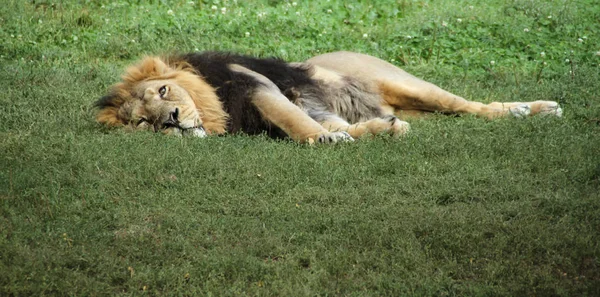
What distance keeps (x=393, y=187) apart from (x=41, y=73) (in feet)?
13.1

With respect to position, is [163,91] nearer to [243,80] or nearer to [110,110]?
[110,110]

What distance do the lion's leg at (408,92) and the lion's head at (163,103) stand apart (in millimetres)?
1259

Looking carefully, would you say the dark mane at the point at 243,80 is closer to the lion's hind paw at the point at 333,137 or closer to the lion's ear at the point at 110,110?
the lion's hind paw at the point at 333,137

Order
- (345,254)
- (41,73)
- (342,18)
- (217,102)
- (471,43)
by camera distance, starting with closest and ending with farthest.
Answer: (345,254)
(217,102)
(41,73)
(471,43)
(342,18)

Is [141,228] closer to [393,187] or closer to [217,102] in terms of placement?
[393,187]

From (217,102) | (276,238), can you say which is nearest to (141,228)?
(276,238)

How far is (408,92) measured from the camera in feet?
22.1

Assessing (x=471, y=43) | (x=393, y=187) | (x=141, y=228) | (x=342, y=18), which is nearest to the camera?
(x=141, y=228)

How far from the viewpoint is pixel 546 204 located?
4391 millimetres

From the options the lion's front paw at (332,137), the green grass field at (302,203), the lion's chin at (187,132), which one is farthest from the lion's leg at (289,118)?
the lion's chin at (187,132)

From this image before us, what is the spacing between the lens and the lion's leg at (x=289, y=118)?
222 inches

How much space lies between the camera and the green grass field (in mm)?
3752

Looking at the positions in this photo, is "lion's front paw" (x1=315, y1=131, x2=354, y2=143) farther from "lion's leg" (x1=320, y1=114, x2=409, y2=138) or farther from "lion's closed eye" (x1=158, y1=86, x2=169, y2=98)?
"lion's closed eye" (x1=158, y1=86, x2=169, y2=98)

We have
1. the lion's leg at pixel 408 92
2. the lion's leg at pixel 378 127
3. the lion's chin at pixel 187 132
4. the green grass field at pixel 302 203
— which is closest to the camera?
the green grass field at pixel 302 203
